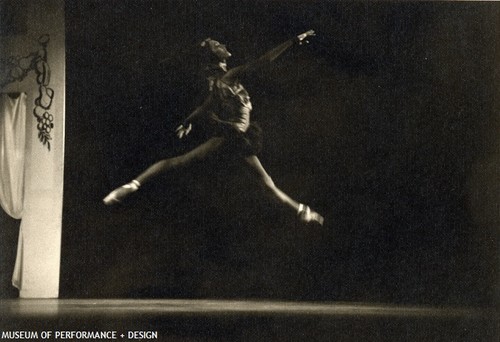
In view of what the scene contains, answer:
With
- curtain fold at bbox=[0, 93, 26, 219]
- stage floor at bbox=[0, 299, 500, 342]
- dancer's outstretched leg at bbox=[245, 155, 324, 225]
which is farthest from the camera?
dancer's outstretched leg at bbox=[245, 155, 324, 225]

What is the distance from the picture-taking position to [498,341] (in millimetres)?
4516

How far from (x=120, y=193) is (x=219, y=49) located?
3.94ft

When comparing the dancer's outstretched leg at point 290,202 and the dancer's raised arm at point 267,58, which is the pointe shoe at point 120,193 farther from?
the dancer's raised arm at point 267,58

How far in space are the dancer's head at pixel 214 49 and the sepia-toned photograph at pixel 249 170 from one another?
2 cm

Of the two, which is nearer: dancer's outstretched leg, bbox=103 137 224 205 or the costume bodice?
dancer's outstretched leg, bbox=103 137 224 205

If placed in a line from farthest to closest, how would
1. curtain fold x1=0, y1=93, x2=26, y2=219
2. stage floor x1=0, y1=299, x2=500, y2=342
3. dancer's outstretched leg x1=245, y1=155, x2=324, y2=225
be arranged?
dancer's outstretched leg x1=245, y1=155, x2=324, y2=225 → curtain fold x1=0, y1=93, x2=26, y2=219 → stage floor x1=0, y1=299, x2=500, y2=342

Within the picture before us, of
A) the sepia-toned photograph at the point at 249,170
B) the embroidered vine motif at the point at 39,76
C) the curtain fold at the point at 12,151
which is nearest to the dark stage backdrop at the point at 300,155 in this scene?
the sepia-toned photograph at the point at 249,170

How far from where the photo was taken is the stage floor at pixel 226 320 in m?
4.31

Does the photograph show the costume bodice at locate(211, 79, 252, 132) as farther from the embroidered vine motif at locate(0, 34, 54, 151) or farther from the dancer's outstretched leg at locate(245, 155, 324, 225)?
the embroidered vine motif at locate(0, 34, 54, 151)

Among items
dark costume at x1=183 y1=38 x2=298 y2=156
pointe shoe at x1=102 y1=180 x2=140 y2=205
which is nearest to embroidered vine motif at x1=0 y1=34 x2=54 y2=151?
pointe shoe at x1=102 y1=180 x2=140 y2=205

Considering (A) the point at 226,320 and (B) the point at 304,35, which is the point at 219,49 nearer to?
(B) the point at 304,35

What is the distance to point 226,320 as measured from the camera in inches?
171

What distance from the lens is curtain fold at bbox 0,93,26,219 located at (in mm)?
4414

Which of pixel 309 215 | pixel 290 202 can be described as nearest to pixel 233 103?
pixel 290 202
